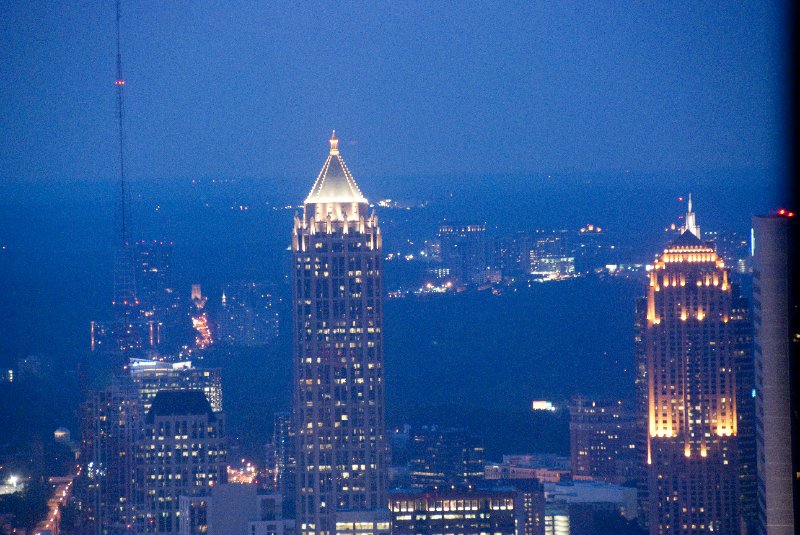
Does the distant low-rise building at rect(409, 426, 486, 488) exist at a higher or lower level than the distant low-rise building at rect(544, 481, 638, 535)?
higher

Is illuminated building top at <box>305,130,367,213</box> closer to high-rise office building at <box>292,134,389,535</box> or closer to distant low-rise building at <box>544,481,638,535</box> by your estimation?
high-rise office building at <box>292,134,389,535</box>

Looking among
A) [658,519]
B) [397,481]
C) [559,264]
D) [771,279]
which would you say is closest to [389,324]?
[397,481]

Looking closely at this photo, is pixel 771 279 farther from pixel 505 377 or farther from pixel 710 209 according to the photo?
pixel 505 377

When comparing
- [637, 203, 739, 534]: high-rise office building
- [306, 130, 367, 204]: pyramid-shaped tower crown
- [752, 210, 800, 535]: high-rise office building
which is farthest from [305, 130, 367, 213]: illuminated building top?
[752, 210, 800, 535]: high-rise office building

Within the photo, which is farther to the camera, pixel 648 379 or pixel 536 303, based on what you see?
pixel 536 303

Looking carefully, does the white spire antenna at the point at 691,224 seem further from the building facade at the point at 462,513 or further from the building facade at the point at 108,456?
the building facade at the point at 108,456

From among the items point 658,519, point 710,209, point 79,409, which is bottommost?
point 658,519

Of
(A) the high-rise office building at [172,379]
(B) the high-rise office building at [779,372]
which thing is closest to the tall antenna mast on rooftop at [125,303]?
(A) the high-rise office building at [172,379]
